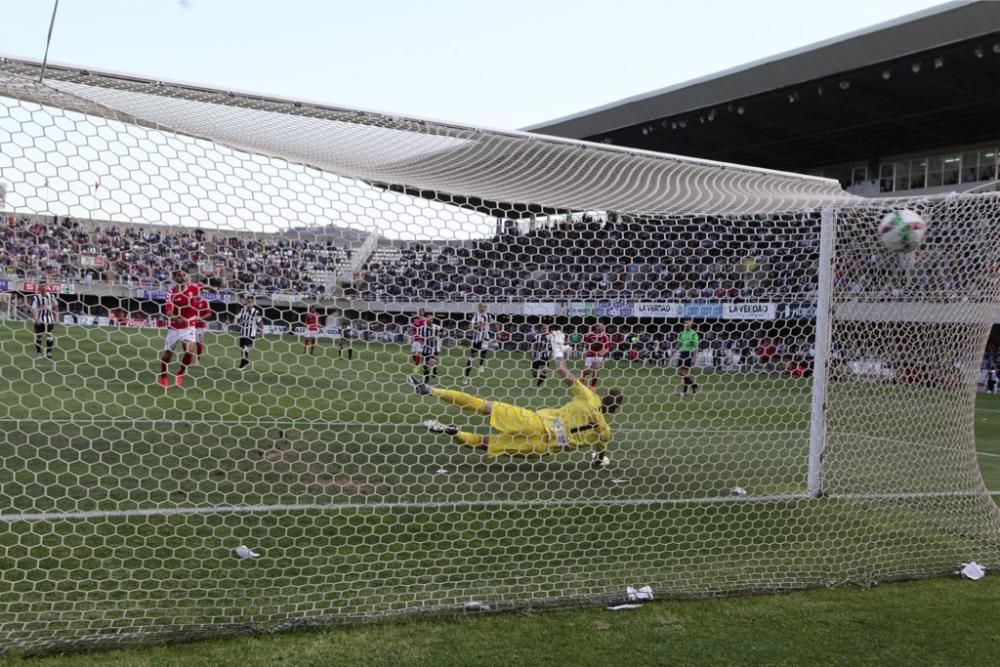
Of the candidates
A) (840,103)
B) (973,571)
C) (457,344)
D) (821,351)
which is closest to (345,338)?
(457,344)

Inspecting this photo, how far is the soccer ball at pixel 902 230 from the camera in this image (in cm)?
475

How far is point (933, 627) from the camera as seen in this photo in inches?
148

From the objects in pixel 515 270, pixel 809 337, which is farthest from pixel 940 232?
pixel 515 270

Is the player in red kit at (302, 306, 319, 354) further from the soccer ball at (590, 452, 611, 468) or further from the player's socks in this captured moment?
the soccer ball at (590, 452, 611, 468)

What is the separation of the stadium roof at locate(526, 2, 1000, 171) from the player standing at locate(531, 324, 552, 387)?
17.8m

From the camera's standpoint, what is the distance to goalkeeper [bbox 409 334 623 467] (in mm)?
5832

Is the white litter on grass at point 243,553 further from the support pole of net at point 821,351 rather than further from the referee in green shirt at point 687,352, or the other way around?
the support pole of net at point 821,351

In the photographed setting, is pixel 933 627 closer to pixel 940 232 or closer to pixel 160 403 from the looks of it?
pixel 940 232

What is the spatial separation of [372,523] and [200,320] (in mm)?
1667

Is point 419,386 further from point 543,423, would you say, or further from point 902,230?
point 902,230

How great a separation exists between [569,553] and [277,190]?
2655 mm

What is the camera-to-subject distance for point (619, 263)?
479 centimetres

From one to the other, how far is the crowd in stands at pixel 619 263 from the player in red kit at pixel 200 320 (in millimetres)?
857

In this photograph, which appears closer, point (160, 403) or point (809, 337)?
point (809, 337)
